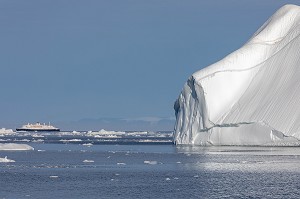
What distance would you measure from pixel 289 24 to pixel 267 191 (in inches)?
1423

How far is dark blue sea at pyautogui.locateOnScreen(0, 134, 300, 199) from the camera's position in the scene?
3106cm

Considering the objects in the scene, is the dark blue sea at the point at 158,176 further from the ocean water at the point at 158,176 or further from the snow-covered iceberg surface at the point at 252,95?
the snow-covered iceberg surface at the point at 252,95

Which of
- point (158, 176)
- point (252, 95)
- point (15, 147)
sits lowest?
point (158, 176)

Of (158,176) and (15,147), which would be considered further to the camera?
(15,147)

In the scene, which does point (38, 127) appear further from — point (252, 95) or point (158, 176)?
point (158, 176)

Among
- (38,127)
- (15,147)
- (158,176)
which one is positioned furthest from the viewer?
(38,127)

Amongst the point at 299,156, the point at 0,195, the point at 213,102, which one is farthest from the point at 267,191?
the point at 213,102

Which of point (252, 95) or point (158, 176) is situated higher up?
point (252, 95)

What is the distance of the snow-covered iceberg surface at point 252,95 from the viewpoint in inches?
2232

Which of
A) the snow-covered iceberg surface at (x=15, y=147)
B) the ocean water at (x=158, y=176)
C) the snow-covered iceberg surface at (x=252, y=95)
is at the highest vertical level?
the snow-covered iceberg surface at (x=252, y=95)

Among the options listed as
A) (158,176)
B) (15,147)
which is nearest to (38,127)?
(15,147)

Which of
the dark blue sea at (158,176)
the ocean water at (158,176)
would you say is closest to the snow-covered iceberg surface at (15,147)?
the ocean water at (158,176)

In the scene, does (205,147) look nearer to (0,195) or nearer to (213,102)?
(213,102)

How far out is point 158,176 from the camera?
1487 inches
